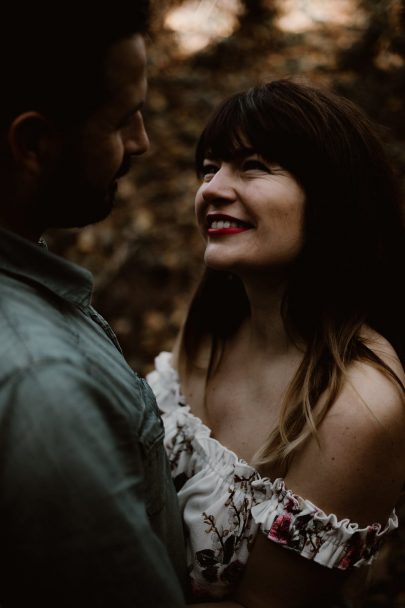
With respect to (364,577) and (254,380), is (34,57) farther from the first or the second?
(364,577)

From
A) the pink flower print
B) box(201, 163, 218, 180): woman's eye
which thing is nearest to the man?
the pink flower print

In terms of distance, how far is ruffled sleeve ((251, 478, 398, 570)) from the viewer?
162cm

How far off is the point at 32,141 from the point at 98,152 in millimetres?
131

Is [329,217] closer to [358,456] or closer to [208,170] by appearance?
[208,170]

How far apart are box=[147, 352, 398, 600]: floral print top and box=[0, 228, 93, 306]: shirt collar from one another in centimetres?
83

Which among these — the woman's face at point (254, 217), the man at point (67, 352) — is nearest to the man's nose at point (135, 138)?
the man at point (67, 352)

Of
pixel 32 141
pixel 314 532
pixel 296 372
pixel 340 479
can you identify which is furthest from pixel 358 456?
pixel 32 141

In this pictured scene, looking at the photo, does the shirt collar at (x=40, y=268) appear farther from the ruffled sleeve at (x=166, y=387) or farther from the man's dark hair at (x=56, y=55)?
the ruffled sleeve at (x=166, y=387)

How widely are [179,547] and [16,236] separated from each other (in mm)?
986

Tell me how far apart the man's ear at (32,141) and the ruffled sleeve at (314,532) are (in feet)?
3.65

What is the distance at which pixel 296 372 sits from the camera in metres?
1.94

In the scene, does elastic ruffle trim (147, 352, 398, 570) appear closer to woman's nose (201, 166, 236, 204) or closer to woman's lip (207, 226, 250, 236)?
woman's lip (207, 226, 250, 236)

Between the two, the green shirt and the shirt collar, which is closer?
the green shirt

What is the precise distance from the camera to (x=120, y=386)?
1.19 metres
